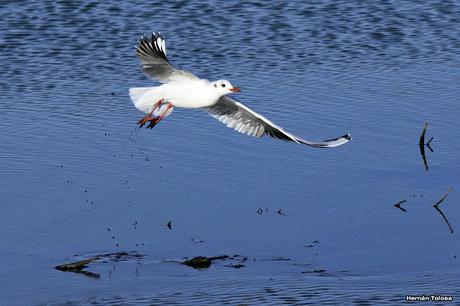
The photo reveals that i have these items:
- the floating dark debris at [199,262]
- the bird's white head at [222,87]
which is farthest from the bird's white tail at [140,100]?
the floating dark debris at [199,262]

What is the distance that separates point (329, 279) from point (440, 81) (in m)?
8.70

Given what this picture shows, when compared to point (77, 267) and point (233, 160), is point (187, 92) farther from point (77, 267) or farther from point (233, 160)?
point (233, 160)

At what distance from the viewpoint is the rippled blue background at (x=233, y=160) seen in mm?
15883

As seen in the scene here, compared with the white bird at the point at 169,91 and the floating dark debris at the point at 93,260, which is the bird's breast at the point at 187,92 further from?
the floating dark debris at the point at 93,260

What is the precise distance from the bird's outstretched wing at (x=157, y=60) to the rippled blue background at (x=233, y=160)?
6.76 ft

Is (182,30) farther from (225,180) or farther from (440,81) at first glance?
(225,180)

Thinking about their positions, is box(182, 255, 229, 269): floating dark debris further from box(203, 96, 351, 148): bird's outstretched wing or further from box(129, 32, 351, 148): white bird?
box(203, 96, 351, 148): bird's outstretched wing

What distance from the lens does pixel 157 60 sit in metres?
16.0

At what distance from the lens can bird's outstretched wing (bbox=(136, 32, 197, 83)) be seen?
52.0 ft

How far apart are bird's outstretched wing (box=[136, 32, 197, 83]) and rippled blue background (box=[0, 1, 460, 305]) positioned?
206 cm

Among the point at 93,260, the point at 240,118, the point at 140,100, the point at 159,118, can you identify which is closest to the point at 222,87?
the point at 159,118

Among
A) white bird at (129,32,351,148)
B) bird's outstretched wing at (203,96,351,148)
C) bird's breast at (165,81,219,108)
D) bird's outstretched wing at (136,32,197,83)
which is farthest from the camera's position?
bird's outstretched wing at (203,96,351,148)

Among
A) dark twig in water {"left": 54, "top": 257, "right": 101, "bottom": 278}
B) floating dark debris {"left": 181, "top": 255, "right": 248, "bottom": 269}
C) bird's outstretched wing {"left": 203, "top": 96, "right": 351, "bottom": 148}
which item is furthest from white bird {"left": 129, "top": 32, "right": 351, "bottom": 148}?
dark twig in water {"left": 54, "top": 257, "right": 101, "bottom": 278}

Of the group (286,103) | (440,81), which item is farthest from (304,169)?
(440,81)
